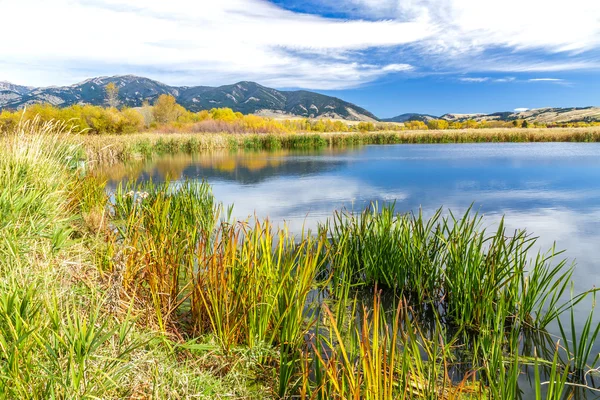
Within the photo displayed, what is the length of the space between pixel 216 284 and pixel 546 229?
21.9 feet

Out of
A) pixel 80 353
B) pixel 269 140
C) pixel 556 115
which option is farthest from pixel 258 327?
pixel 556 115

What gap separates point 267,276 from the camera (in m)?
2.84

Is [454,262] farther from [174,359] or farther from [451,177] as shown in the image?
[451,177]

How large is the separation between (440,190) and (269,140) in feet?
80.5

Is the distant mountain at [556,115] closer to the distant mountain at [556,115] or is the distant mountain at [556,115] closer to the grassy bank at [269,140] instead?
the distant mountain at [556,115]

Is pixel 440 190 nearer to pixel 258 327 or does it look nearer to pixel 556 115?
pixel 258 327

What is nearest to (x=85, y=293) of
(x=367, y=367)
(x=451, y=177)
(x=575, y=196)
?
(x=367, y=367)

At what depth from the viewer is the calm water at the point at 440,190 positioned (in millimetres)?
7455

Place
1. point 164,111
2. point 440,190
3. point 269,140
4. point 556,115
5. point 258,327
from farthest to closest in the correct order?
1. point 556,115
2. point 164,111
3. point 269,140
4. point 440,190
5. point 258,327

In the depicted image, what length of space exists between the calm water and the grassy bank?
337 centimetres

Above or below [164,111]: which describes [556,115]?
above

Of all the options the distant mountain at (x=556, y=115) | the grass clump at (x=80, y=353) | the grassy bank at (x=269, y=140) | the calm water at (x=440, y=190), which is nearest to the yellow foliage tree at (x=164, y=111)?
the grassy bank at (x=269, y=140)

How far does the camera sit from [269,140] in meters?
35.1

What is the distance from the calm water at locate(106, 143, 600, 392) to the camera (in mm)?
7455
